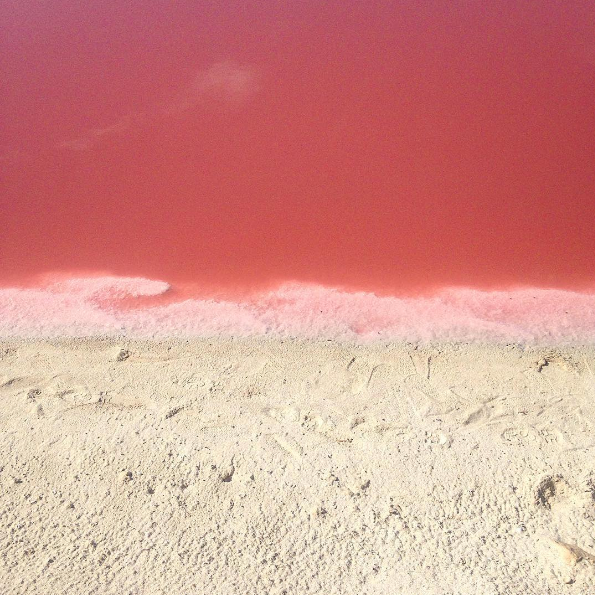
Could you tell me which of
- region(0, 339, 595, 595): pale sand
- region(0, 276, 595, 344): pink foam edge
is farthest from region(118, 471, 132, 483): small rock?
region(0, 276, 595, 344): pink foam edge

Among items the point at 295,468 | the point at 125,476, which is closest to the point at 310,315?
the point at 295,468

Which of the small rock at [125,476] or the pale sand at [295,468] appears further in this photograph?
the small rock at [125,476]

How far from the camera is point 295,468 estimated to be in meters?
3.03

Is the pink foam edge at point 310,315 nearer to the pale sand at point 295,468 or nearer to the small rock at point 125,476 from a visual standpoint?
the pale sand at point 295,468

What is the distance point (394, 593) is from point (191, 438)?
1.26m

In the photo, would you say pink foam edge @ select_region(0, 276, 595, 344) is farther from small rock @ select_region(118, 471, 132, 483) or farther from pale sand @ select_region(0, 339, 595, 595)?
small rock @ select_region(118, 471, 132, 483)

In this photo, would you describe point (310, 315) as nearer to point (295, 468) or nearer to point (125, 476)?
point (295, 468)

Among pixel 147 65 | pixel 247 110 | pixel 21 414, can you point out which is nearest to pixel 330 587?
pixel 21 414

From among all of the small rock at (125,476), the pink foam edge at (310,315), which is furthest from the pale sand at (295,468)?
the pink foam edge at (310,315)

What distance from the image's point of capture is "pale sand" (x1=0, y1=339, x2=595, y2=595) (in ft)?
8.48

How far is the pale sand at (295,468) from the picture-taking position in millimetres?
2586

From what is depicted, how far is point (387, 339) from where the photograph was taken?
3.91m

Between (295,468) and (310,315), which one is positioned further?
(310,315)

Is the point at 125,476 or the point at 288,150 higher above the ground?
the point at 288,150
